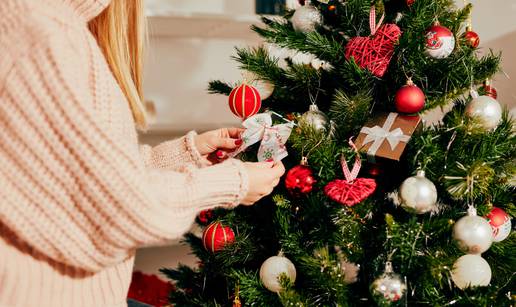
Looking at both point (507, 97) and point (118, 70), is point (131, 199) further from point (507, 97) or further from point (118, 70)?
point (507, 97)

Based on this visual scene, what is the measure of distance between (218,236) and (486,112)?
17.7 inches

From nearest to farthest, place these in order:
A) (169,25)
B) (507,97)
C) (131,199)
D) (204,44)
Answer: (131,199) → (507,97) → (169,25) → (204,44)

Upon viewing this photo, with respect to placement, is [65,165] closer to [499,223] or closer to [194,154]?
[194,154]

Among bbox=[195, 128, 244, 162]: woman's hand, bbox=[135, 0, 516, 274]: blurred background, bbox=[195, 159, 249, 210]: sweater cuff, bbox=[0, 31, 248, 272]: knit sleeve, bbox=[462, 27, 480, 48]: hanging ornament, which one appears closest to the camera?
bbox=[0, 31, 248, 272]: knit sleeve

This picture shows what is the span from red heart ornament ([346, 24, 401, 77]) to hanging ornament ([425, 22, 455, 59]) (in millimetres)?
46

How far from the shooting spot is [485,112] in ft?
2.31

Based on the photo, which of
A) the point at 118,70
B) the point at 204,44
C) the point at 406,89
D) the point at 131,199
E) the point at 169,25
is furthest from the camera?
the point at 204,44

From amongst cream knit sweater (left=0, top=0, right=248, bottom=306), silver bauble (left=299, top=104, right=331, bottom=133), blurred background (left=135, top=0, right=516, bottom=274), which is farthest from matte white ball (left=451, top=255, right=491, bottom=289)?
blurred background (left=135, top=0, right=516, bottom=274)

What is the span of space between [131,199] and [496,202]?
582 millimetres

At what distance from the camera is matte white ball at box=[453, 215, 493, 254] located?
665 millimetres

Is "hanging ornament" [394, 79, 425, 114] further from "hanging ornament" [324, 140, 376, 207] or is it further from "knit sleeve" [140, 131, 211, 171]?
"knit sleeve" [140, 131, 211, 171]

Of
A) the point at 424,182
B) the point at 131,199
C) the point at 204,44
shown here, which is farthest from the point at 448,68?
the point at 204,44

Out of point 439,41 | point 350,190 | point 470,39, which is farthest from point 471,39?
point 350,190

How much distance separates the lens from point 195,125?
1740mm
